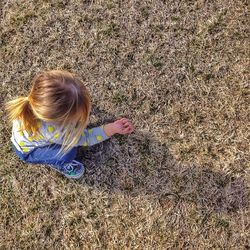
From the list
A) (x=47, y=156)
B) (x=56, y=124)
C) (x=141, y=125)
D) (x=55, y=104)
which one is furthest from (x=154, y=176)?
(x=55, y=104)

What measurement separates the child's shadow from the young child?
0.11 meters

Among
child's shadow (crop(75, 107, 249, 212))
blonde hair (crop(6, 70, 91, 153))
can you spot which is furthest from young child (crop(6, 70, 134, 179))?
child's shadow (crop(75, 107, 249, 212))

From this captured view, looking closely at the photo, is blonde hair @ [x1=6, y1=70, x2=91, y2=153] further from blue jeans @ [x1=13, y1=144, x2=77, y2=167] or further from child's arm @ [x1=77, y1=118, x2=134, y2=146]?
child's arm @ [x1=77, y1=118, x2=134, y2=146]

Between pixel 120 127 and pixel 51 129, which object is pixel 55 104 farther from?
pixel 120 127

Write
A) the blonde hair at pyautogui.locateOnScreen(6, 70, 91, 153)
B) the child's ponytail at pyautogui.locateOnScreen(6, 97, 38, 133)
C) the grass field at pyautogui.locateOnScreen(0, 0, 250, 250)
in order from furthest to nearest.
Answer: the grass field at pyautogui.locateOnScreen(0, 0, 250, 250) < the child's ponytail at pyautogui.locateOnScreen(6, 97, 38, 133) < the blonde hair at pyautogui.locateOnScreen(6, 70, 91, 153)

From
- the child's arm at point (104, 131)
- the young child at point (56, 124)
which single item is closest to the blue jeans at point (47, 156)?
the young child at point (56, 124)

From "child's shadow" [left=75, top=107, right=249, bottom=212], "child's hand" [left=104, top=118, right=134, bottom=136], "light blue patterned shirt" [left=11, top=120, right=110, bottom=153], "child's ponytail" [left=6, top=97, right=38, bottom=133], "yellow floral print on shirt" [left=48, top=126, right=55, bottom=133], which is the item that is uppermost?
"child's ponytail" [left=6, top=97, right=38, bottom=133]

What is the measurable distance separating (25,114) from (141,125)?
919 mm

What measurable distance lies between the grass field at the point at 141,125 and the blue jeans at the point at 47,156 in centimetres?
23

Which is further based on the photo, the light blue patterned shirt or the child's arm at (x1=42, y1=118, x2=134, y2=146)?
the child's arm at (x1=42, y1=118, x2=134, y2=146)

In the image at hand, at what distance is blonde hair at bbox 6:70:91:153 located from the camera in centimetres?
226

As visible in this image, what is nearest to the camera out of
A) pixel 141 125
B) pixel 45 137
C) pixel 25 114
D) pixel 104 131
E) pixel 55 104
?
pixel 55 104

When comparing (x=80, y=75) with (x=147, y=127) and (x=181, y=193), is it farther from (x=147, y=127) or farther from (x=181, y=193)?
(x=181, y=193)

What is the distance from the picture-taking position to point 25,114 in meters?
2.41
